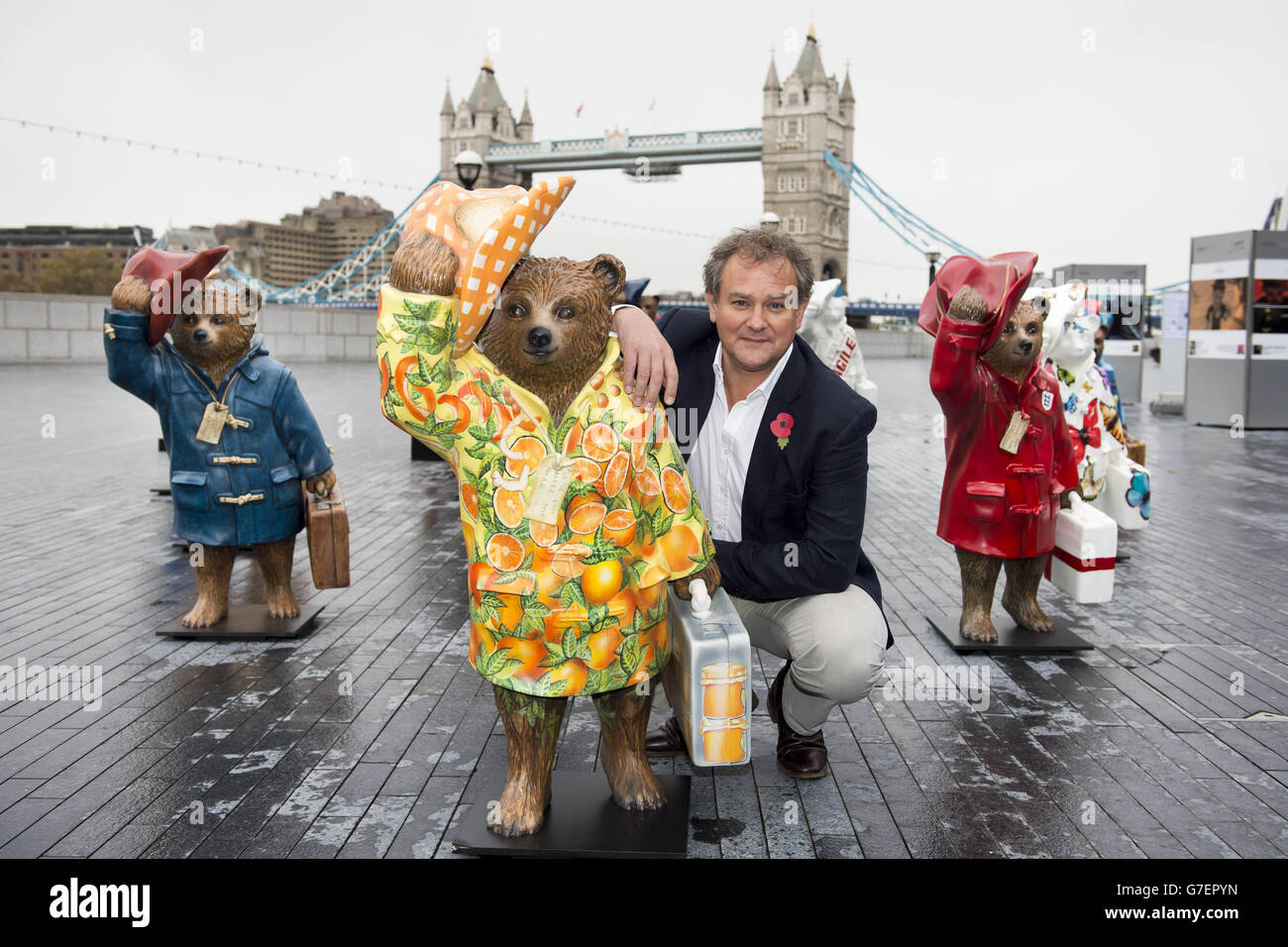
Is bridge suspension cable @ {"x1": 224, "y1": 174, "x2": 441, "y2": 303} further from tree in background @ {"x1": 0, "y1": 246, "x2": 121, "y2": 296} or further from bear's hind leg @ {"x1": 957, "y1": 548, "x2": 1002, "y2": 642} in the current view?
bear's hind leg @ {"x1": 957, "y1": 548, "x2": 1002, "y2": 642}

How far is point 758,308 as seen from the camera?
2609mm

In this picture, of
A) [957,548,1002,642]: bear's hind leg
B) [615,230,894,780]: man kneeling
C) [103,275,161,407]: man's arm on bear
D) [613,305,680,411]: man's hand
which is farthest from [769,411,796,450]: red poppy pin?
[103,275,161,407]: man's arm on bear

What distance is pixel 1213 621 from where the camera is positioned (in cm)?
441

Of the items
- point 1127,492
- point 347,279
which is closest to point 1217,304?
point 1127,492

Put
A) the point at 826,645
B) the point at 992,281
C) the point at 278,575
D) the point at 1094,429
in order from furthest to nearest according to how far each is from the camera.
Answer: the point at 1094,429 → the point at 278,575 → the point at 992,281 → the point at 826,645

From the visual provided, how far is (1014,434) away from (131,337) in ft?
10.3

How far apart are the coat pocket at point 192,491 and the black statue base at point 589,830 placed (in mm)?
1821

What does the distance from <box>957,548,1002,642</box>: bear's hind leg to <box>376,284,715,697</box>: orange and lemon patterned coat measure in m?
1.94

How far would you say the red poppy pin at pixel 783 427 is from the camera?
108 inches

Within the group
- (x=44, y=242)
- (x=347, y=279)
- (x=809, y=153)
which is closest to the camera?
(x=44, y=242)

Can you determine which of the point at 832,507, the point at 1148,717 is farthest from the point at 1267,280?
the point at 832,507

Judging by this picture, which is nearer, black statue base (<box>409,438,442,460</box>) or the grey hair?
the grey hair

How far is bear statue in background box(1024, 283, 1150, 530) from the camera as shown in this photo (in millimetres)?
5020

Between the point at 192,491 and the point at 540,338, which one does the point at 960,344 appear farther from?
the point at 192,491
